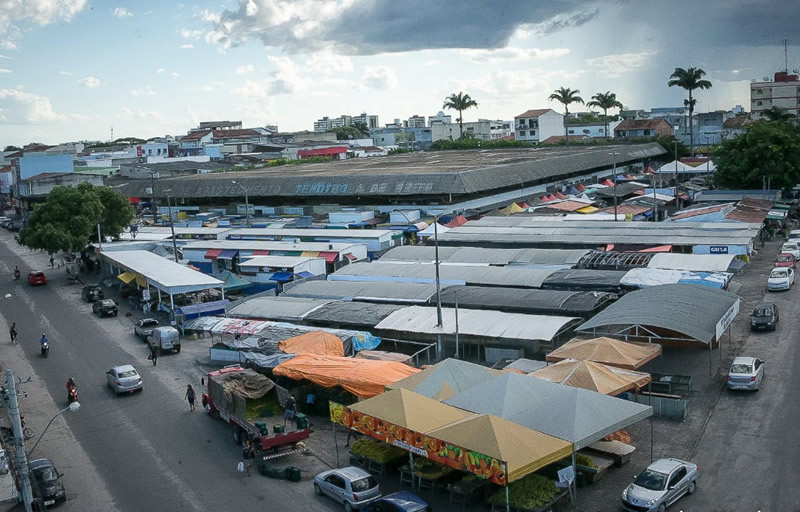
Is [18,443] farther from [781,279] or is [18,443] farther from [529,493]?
[781,279]

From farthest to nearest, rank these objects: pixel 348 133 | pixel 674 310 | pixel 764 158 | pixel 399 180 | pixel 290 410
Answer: pixel 348 133, pixel 399 180, pixel 764 158, pixel 674 310, pixel 290 410

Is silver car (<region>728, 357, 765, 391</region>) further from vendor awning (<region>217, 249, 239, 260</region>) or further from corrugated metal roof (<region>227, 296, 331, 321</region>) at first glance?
vendor awning (<region>217, 249, 239, 260</region>)

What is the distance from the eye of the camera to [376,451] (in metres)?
19.2

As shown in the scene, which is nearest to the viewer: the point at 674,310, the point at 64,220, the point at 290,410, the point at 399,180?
the point at 290,410

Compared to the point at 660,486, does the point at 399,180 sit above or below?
above

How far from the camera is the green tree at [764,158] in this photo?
5775cm

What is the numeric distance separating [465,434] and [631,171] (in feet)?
266

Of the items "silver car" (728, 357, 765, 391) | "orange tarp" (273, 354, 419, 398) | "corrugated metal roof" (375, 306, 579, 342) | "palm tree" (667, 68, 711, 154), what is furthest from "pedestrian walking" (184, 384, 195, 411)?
"palm tree" (667, 68, 711, 154)

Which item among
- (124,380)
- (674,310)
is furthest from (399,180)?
(674,310)

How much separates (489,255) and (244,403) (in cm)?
1998

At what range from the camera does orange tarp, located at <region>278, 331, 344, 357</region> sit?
1034 inches

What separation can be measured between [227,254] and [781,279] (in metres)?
29.4

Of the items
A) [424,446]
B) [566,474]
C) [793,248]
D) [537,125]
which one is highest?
[537,125]

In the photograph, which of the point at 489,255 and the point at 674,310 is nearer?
the point at 674,310
